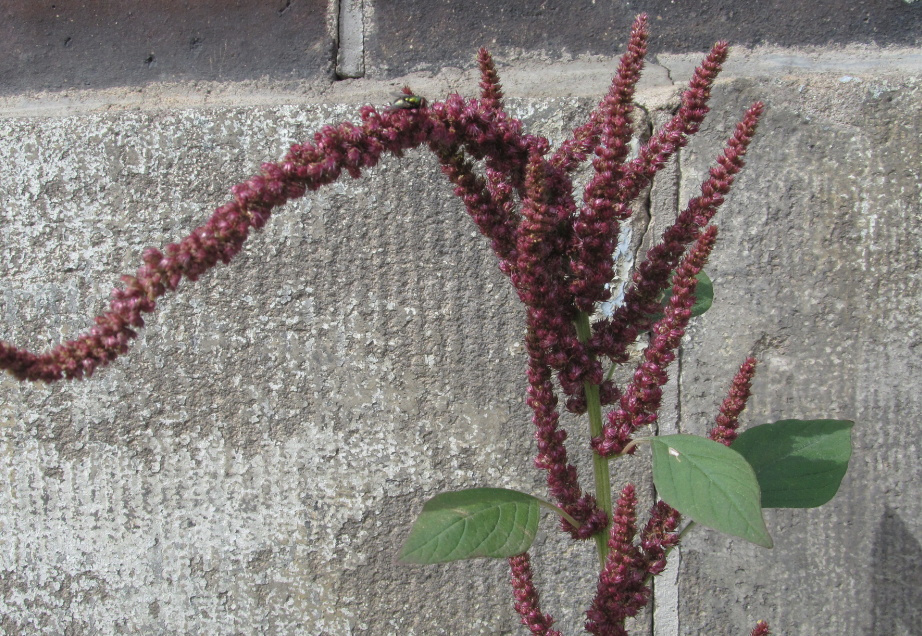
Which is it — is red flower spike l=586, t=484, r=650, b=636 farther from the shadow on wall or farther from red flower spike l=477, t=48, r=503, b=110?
the shadow on wall

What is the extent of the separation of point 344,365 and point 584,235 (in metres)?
0.71

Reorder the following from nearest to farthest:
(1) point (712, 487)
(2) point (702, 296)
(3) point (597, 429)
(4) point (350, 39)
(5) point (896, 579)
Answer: (1) point (712, 487) → (3) point (597, 429) → (2) point (702, 296) → (5) point (896, 579) → (4) point (350, 39)

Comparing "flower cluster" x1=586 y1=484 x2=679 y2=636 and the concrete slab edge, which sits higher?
the concrete slab edge

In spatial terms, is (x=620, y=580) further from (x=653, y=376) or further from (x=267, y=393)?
(x=267, y=393)

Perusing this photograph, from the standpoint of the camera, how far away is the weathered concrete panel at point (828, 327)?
1.13 m

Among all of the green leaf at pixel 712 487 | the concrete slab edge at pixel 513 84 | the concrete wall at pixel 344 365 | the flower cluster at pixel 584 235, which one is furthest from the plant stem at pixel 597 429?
the concrete slab edge at pixel 513 84

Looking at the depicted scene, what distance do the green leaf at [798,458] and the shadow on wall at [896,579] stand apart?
560 millimetres

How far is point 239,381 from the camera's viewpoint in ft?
3.91

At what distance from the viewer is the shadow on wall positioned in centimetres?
113

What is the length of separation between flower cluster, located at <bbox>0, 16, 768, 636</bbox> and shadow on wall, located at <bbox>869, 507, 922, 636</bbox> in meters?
0.63

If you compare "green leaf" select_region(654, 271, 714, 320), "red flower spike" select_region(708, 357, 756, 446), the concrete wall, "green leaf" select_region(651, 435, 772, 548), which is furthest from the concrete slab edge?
"green leaf" select_region(651, 435, 772, 548)

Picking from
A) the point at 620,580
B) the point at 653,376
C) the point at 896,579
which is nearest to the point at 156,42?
the point at 653,376

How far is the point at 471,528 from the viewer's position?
574 mm

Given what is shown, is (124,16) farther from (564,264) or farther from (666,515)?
(666,515)
